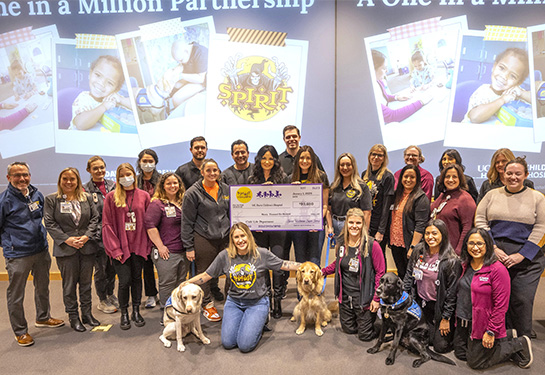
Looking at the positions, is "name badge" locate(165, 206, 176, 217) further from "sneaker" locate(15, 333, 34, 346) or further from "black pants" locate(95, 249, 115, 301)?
"sneaker" locate(15, 333, 34, 346)

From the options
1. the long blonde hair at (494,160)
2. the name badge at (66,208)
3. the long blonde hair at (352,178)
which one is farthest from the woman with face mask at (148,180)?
the long blonde hair at (494,160)

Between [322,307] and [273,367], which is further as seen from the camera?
[322,307]

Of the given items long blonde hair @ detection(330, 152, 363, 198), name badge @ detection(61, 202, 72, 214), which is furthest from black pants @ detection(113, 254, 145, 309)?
long blonde hair @ detection(330, 152, 363, 198)

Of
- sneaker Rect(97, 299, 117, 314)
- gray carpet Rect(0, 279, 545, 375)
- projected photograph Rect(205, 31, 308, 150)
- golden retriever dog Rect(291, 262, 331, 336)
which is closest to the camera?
gray carpet Rect(0, 279, 545, 375)

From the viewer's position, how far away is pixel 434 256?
11.5ft

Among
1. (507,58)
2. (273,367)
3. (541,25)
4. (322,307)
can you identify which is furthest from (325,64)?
(273,367)

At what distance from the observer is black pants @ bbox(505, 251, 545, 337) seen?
349cm

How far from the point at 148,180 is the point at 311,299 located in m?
2.37

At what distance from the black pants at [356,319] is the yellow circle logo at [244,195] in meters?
1.46

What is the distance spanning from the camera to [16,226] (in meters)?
3.64

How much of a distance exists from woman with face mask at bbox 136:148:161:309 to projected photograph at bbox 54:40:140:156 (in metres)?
1.33

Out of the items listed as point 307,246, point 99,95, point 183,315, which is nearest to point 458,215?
point 307,246

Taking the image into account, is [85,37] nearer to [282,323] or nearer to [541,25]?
[282,323]

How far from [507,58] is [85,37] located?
20.2 ft
